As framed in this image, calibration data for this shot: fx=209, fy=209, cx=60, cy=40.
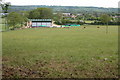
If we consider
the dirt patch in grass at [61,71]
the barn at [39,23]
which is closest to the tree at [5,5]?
the dirt patch in grass at [61,71]

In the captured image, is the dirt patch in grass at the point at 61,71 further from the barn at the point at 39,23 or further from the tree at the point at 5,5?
the barn at the point at 39,23

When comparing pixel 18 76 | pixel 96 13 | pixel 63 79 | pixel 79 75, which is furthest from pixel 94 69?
pixel 96 13

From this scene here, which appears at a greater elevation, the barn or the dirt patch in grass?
the barn

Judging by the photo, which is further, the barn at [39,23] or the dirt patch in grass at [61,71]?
the barn at [39,23]

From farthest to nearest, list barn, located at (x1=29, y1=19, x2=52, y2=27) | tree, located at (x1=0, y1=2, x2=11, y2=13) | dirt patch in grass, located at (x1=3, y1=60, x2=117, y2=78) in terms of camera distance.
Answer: barn, located at (x1=29, y1=19, x2=52, y2=27), tree, located at (x1=0, y1=2, x2=11, y2=13), dirt patch in grass, located at (x1=3, y1=60, x2=117, y2=78)

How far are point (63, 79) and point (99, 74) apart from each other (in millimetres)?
1461

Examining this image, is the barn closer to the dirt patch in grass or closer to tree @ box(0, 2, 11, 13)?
tree @ box(0, 2, 11, 13)

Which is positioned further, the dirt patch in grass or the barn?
the barn

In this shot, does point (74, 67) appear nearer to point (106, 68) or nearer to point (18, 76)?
point (106, 68)

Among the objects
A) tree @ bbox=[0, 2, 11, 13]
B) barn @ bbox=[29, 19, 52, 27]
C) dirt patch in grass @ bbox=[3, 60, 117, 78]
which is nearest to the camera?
dirt patch in grass @ bbox=[3, 60, 117, 78]

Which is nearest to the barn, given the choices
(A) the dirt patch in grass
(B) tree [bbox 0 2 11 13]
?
(B) tree [bbox 0 2 11 13]

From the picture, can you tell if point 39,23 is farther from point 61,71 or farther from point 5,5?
point 61,71

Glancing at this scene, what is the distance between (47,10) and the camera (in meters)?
117

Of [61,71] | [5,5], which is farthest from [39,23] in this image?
[61,71]
